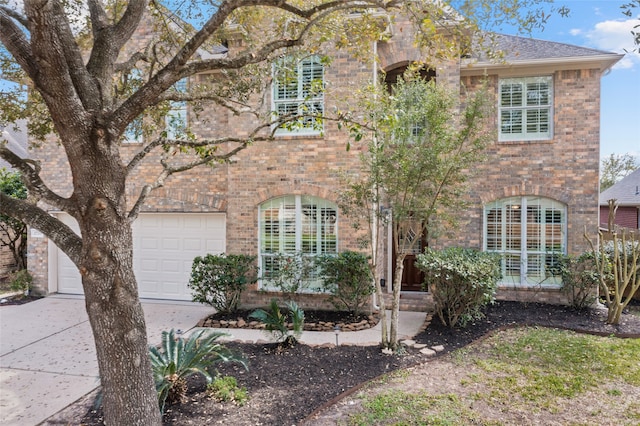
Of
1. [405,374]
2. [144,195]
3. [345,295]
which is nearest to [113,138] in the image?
[144,195]

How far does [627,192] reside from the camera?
21.2 m

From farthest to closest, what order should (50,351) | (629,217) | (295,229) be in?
1. (629,217)
2. (295,229)
3. (50,351)

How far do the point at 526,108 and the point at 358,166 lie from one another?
15.1ft

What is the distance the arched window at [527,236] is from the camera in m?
8.92

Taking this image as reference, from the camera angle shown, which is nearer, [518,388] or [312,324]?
[518,388]

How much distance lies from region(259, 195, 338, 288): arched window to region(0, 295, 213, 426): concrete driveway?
2025 millimetres

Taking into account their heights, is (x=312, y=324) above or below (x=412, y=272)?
below

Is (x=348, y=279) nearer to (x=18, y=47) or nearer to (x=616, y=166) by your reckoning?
(x=18, y=47)

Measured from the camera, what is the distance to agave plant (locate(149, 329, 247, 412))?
4.19 meters

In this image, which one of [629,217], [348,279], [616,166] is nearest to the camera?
[348,279]

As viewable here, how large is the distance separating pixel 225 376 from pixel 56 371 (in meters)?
2.69

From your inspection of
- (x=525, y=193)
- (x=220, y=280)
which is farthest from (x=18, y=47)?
(x=525, y=193)

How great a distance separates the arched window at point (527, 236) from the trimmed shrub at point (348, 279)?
3577 millimetres

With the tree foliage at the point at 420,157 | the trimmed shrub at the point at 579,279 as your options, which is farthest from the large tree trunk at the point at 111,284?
the trimmed shrub at the point at 579,279
